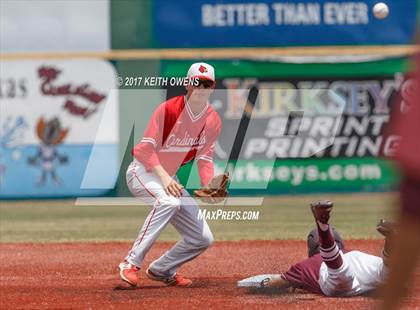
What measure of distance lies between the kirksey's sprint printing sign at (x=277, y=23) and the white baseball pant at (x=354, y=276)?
44.7ft

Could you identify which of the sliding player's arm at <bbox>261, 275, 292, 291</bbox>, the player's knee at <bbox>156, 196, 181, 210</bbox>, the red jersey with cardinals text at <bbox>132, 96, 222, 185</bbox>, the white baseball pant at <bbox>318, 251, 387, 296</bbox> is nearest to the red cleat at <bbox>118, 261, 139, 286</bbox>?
the player's knee at <bbox>156, 196, 181, 210</bbox>

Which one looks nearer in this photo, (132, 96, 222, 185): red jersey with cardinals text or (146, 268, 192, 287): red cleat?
(132, 96, 222, 185): red jersey with cardinals text

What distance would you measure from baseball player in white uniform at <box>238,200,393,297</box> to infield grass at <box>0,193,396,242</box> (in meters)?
3.08

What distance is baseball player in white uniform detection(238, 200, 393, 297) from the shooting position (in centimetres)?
597

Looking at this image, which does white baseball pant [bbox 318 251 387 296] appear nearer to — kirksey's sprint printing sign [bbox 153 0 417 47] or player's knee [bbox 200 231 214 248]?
player's knee [bbox 200 231 214 248]

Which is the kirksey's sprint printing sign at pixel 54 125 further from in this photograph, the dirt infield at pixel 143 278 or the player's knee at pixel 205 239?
the player's knee at pixel 205 239

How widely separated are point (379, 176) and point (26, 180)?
7.01 meters

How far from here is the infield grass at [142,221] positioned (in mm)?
12203

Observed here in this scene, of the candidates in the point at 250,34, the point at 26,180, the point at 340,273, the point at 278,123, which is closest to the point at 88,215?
the point at 26,180

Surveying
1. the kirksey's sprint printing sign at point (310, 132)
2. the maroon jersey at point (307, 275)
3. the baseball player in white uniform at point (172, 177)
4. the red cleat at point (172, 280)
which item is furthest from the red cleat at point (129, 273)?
the kirksey's sprint printing sign at point (310, 132)

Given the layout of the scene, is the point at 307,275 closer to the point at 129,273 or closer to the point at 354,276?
the point at 354,276

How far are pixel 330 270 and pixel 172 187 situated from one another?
1.34 meters

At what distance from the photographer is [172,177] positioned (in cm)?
729

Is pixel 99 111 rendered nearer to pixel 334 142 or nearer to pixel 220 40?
pixel 220 40
